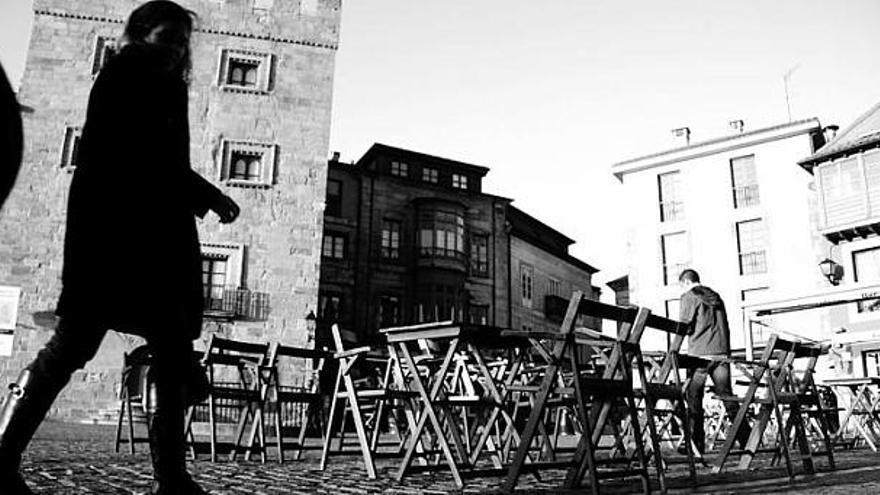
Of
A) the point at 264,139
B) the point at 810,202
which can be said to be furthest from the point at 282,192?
the point at 810,202

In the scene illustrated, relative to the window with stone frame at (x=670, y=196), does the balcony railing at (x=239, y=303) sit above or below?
below

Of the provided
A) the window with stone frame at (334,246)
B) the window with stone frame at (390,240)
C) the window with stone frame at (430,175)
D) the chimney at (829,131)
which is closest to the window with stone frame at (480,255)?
the window with stone frame at (430,175)

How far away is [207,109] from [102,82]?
21089 millimetres

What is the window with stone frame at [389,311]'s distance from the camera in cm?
3102

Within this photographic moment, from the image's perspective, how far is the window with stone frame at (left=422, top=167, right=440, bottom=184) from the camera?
3422cm

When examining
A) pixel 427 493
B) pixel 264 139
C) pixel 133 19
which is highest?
pixel 264 139

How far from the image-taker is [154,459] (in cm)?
278

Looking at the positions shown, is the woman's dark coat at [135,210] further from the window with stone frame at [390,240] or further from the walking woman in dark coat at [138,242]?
the window with stone frame at [390,240]

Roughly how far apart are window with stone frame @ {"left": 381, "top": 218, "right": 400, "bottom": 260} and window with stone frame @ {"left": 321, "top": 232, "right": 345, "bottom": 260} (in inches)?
73.8

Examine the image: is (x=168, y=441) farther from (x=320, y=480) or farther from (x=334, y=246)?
(x=334, y=246)

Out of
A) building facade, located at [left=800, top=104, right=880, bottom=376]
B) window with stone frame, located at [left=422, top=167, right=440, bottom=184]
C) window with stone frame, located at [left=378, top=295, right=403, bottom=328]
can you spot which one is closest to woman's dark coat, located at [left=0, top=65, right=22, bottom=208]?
building facade, located at [left=800, top=104, right=880, bottom=376]

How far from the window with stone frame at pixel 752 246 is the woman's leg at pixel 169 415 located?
3076 cm

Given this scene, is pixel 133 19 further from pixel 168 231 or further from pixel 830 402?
pixel 830 402

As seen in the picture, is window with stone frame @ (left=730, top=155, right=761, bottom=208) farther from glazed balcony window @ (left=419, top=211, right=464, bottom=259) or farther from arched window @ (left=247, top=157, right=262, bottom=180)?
arched window @ (left=247, top=157, right=262, bottom=180)
